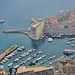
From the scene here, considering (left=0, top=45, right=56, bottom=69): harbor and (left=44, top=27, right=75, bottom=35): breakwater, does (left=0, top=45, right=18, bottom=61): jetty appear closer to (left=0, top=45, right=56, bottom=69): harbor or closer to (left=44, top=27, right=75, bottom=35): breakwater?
(left=0, top=45, right=56, bottom=69): harbor

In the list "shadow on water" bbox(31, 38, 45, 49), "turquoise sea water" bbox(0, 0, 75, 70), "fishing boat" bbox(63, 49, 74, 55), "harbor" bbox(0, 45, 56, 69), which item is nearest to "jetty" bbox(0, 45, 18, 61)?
"harbor" bbox(0, 45, 56, 69)

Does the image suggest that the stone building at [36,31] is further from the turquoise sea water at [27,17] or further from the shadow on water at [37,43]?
the turquoise sea water at [27,17]

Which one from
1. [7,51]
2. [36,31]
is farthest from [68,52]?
[36,31]

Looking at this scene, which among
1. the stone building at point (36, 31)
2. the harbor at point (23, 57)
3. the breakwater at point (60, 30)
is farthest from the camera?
the breakwater at point (60, 30)

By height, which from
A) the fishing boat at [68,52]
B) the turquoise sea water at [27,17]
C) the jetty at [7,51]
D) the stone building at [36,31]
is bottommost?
the turquoise sea water at [27,17]

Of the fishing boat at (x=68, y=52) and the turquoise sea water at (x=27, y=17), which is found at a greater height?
the fishing boat at (x=68, y=52)

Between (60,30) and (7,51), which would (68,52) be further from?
(60,30)

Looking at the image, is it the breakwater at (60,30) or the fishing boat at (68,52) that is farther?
the breakwater at (60,30)

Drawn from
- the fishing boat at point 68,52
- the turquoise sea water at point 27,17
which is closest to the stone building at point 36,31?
the turquoise sea water at point 27,17

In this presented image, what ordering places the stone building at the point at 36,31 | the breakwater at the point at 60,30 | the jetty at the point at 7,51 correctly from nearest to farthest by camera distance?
the jetty at the point at 7,51, the stone building at the point at 36,31, the breakwater at the point at 60,30
